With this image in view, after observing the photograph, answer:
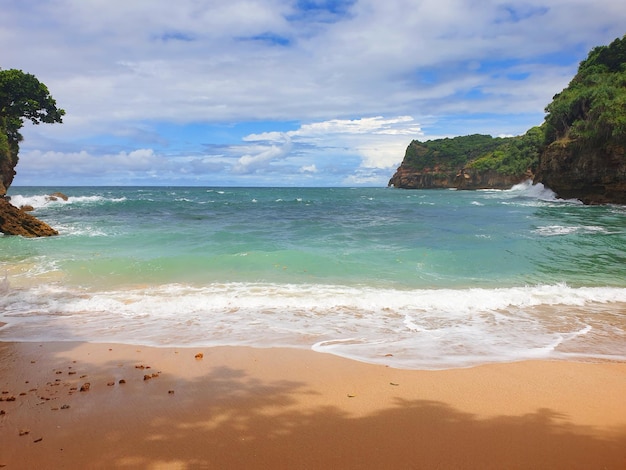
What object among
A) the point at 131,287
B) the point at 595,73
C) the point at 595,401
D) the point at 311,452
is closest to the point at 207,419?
the point at 311,452

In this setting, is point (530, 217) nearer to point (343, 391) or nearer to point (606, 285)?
point (606, 285)

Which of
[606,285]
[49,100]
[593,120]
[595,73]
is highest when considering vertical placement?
[595,73]

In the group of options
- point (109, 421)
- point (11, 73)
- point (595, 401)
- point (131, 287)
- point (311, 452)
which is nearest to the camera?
point (311, 452)

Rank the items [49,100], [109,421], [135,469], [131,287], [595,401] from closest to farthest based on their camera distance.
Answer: [135,469] → [109,421] → [595,401] → [131,287] → [49,100]

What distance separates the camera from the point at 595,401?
13.7 feet

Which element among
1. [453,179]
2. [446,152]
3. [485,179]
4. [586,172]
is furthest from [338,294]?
[446,152]

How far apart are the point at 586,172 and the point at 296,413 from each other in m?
38.9

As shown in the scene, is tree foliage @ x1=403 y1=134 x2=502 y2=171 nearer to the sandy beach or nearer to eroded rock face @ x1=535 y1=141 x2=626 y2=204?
eroded rock face @ x1=535 y1=141 x2=626 y2=204

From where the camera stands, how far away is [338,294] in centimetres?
884

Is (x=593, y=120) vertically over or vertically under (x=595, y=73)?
under

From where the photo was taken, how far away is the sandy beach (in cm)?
321

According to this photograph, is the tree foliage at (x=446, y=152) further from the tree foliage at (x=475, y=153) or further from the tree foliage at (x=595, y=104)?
the tree foliage at (x=595, y=104)

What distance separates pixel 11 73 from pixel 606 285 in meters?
39.1

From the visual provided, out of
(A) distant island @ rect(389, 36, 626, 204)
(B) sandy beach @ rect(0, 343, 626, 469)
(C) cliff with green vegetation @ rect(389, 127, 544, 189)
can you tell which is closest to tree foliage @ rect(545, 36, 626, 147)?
(A) distant island @ rect(389, 36, 626, 204)
